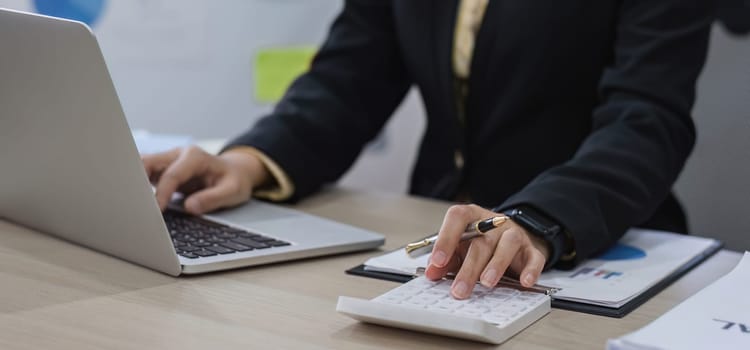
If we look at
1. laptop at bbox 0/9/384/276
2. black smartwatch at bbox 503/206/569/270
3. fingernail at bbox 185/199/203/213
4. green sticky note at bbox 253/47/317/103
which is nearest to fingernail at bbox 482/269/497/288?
black smartwatch at bbox 503/206/569/270

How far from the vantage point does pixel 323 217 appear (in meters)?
1.16

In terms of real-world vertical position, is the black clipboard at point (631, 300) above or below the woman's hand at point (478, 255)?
below

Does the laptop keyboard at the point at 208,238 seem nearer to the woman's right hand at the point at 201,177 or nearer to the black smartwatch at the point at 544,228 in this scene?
the woman's right hand at the point at 201,177

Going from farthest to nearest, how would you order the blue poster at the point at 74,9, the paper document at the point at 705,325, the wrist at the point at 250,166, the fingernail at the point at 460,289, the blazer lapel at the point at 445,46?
the blue poster at the point at 74,9 < the blazer lapel at the point at 445,46 < the wrist at the point at 250,166 < the fingernail at the point at 460,289 < the paper document at the point at 705,325

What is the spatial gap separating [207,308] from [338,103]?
642mm

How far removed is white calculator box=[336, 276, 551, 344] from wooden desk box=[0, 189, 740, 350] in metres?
0.01

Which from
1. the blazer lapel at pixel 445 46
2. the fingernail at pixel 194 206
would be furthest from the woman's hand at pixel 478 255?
the blazer lapel at pixel 445 46

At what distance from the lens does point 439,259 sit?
79 cm

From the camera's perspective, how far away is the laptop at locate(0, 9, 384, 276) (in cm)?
77

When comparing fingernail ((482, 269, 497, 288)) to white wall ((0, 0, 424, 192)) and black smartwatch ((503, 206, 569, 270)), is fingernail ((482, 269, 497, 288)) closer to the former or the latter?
black smartwatch ((503, 206, 569, 270))

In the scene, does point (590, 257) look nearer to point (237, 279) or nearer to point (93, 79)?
point (237, 279)

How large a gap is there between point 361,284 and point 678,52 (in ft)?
1.66

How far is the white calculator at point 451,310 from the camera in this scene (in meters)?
0.68

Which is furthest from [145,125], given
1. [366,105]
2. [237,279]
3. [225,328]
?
[225,328]
